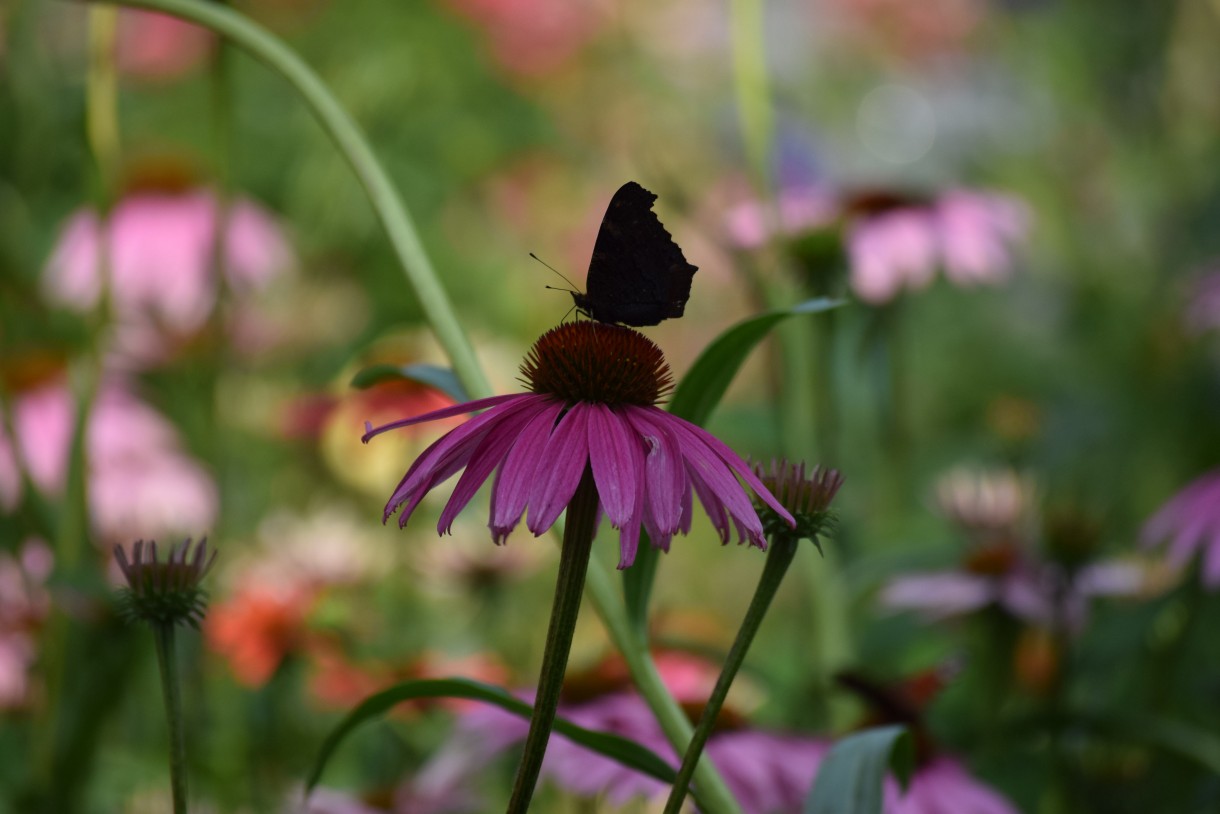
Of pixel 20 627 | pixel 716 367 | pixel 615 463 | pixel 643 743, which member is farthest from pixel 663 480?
pixel 20 627

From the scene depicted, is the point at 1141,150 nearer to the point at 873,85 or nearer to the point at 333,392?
the point at 873,85

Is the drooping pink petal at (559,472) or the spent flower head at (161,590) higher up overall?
the drooping pink petal at (559,472)

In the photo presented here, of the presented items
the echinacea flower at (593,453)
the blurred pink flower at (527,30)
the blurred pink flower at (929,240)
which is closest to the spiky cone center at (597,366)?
the echinacea flower at (593,453)

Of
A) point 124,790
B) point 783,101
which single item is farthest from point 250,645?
point 783,101

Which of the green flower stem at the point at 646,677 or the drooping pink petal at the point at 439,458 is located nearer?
the drooping pink petal at the point at 439,458

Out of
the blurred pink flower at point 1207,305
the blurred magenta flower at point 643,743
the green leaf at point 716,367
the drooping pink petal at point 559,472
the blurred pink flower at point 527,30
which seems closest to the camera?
the drooping pink petal at point 559,472

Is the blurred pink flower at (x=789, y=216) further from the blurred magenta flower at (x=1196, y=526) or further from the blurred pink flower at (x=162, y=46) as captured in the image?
the blurred pink flower at (x=162, y=46)

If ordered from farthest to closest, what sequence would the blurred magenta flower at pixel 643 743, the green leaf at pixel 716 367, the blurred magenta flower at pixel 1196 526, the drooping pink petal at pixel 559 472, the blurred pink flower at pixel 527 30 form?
the blurred pink flower at pixel 527 30, the blurred magenta flower at pixel 1196 526, the blurred magenta flower at pixel 643 743, the green leaf at pixel 716 367, the drooping pink petal at pixel 559 472

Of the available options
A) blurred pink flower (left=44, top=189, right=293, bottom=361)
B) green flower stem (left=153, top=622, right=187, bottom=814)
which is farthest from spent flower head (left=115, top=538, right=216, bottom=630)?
blurred pink flower (left=44, top=189, right=293, bottom=361)
